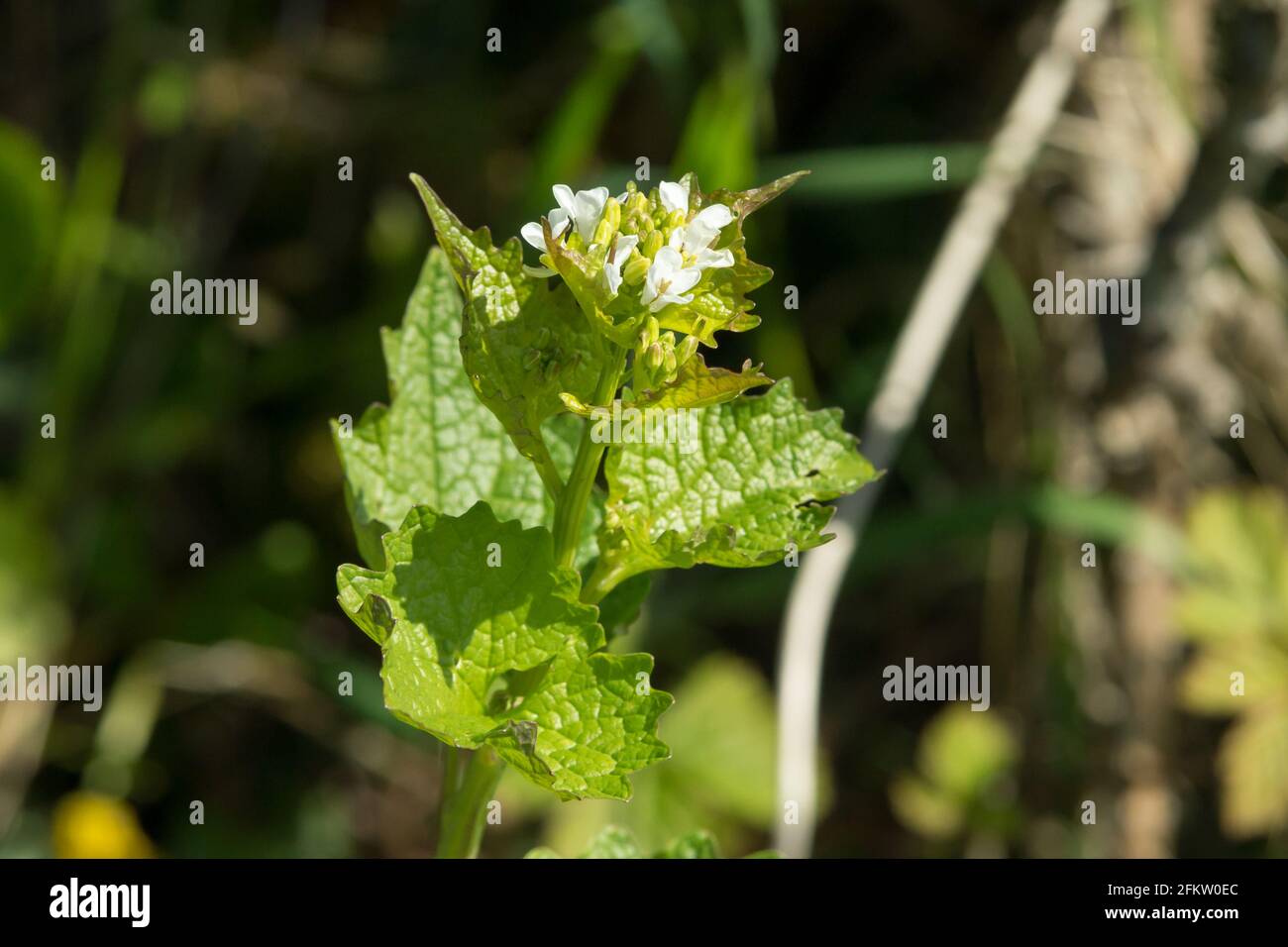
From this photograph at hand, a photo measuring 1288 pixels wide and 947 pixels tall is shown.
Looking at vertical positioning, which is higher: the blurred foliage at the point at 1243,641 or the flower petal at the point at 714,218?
the flower petal at the point at 714,218

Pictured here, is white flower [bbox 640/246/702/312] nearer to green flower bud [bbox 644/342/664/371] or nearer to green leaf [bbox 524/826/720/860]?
green flower bud [bbox 644/342/664/371]

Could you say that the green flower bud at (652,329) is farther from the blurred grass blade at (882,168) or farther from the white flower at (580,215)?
the blurred grass blade at (882,168)

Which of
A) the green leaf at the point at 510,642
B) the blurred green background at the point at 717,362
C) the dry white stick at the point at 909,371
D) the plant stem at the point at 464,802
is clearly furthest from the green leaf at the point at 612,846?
the blurred green background at the point at 717,362

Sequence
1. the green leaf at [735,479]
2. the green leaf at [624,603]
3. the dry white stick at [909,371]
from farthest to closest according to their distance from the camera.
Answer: the dry white stick at [909,371]
the green leaf at [624,603]
the green leaf at [735,479]

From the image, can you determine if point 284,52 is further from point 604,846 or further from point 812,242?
point 604,846

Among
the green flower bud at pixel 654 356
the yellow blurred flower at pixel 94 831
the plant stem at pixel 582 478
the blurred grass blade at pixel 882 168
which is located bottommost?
the yellow blurred flower at pixel 94 831

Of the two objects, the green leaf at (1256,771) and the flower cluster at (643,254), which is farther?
the green leaf at (1256,771)

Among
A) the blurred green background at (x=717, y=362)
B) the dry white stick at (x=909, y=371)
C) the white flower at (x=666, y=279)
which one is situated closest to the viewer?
the white flower at (x=666, y=279)

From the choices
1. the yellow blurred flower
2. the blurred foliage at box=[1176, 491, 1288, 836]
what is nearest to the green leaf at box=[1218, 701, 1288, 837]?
the blurred foliage at box=[1176, 491, 1288, 836]
